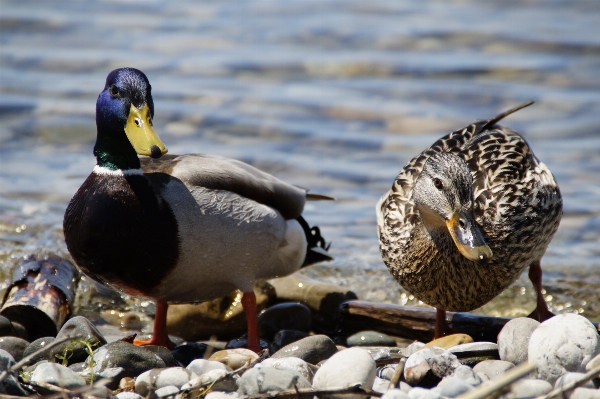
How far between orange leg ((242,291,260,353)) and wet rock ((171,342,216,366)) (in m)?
0.24

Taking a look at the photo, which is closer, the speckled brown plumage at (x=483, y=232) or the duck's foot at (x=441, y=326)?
the speckled brown plumage at (x=483, y=232)

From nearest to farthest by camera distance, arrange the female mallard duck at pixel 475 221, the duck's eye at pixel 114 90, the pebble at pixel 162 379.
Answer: the pebble at pixel 162 379 → the female mallard duck at pixel 475 221 → the duck's eye at pixel 114 90

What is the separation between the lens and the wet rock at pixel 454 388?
9.75 ft

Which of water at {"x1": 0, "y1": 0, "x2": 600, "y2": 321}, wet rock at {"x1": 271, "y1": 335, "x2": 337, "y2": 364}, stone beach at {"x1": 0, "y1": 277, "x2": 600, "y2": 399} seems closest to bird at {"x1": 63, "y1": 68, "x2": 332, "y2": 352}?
stone beach at {"x1": 0, "y1": 277, "x2": 600, "y2": 399}

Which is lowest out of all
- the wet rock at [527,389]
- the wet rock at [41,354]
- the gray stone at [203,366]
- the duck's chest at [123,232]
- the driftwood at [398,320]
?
the driftwood at [398,320]

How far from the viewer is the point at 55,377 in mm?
3398

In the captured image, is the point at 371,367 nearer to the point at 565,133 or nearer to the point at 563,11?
the point at 565,133

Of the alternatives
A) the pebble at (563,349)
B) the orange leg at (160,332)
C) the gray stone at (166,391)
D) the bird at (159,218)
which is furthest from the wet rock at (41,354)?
the pebble at (563,349)

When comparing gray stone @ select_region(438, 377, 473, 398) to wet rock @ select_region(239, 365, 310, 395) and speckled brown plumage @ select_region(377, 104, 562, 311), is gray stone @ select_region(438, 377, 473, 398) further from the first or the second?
speckled brown plumage @ select_region(377, 104, 562, 311)

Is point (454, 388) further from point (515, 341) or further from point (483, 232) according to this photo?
point (483, 232)

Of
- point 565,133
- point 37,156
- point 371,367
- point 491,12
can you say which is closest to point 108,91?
point 371,367

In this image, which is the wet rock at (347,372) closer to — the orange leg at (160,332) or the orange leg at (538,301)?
the orange leg at (160,332)

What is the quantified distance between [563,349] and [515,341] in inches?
12.6

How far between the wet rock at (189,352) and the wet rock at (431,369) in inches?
55.2
